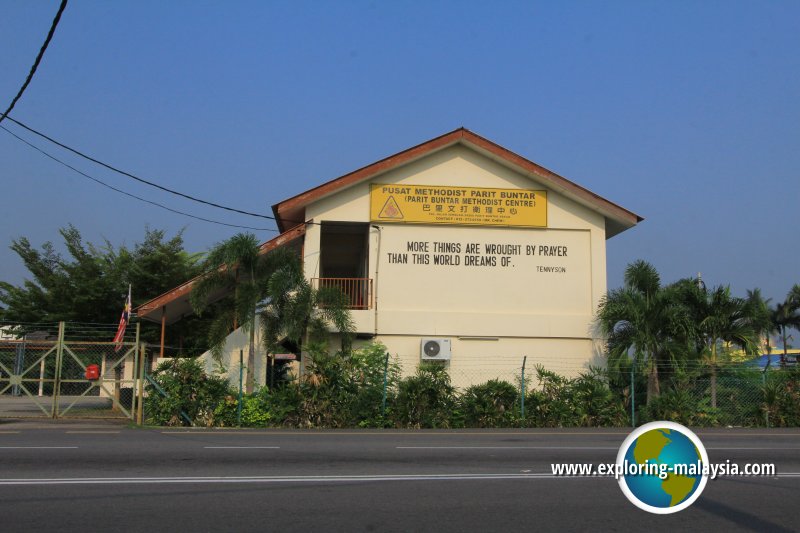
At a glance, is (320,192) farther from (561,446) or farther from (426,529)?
(426,529)

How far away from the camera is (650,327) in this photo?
18.4m

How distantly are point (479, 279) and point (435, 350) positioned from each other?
2.48 metres

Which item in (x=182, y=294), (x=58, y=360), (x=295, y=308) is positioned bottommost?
(x=58, y=360)

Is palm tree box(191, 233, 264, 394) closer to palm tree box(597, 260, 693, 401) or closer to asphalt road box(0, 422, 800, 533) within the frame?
asphalt road box(0, 422, 800, 533)

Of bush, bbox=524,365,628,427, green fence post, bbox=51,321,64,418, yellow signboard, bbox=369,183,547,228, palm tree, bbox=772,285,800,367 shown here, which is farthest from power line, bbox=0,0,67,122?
palm tree, bbox=772,285,800,367

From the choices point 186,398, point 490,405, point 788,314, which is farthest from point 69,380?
point 788,314

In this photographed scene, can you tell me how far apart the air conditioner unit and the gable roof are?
492 centimetres

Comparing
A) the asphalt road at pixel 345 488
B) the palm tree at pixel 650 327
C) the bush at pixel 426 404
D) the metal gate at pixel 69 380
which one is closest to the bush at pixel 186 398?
the metal gate at pixel 69 380

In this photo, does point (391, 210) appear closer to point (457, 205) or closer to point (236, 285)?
point (457, 205)

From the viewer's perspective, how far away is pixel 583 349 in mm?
20266

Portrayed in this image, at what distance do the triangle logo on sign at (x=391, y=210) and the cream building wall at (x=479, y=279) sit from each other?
0.27m

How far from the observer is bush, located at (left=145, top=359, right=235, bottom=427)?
1670cm

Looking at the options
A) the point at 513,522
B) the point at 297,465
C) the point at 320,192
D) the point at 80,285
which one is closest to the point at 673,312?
the point at 320,192

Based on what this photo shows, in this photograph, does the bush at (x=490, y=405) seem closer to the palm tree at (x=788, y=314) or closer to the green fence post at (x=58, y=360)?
the green fence post at (x=58, y=360)
